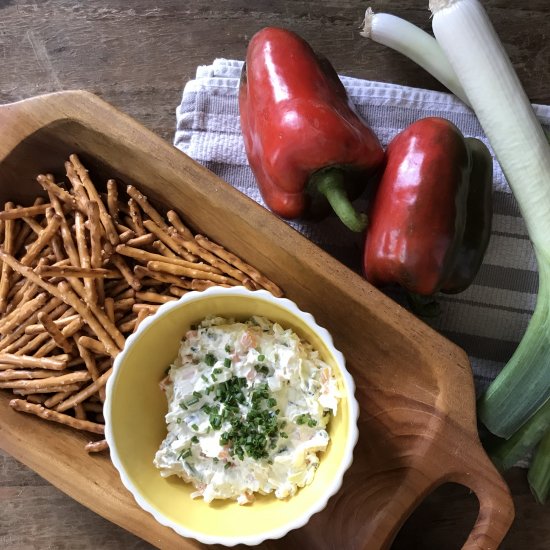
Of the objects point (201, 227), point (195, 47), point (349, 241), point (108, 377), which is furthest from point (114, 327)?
point (195, 47)

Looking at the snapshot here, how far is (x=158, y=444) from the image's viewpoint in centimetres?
105

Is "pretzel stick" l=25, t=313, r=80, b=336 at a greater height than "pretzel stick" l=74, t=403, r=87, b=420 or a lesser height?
greater

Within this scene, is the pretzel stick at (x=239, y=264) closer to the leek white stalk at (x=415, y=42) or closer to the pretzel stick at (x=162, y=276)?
the pretzel stick at (x=162, y=276)

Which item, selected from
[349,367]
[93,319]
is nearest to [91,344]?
[93,319]

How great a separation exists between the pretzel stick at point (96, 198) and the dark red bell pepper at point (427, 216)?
427 mm

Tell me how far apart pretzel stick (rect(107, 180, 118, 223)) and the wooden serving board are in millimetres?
25

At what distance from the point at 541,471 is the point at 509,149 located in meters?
0.57

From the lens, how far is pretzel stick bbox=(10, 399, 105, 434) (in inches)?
41.6

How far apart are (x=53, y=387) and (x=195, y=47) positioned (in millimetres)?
704

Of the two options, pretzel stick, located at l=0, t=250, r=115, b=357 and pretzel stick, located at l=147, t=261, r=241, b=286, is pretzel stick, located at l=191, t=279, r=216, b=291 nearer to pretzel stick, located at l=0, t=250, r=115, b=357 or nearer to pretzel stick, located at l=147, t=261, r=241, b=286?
pretzel stick, located at l=147, t=261, r=241, b=286

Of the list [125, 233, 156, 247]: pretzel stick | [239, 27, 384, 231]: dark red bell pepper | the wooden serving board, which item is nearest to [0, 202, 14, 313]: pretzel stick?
the wooden serving board

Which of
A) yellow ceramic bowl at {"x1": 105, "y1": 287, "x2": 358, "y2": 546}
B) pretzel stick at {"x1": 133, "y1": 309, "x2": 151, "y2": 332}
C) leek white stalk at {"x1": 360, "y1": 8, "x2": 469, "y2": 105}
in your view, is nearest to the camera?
yellow ceramic bowl at {"x1": 105, "y1": 287, "x2": 358, "y2": 546}

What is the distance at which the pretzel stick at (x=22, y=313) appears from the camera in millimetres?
1084

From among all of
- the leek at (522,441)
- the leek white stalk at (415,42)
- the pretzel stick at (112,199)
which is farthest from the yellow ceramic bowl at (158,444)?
the leek white stalk at (415,42)
